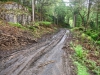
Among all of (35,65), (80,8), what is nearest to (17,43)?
(35,65)

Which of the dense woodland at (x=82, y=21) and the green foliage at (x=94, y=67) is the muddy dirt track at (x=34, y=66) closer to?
the dense woodland at (x=82, y=21)

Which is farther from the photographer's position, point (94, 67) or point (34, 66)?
point (94, 67)

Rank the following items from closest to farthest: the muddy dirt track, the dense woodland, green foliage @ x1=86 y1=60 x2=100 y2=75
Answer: the muddy dirt track
green foliage @ x1=86 y1=60 x2=100 y2=75
the dense woodland

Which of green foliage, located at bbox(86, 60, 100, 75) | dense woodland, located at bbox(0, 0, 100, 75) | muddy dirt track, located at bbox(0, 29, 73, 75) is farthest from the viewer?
dense woodland, located at bbox(0, 0, 100, 75)

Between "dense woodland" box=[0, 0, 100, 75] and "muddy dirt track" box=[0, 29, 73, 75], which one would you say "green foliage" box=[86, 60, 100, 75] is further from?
"muddy dirt track" box=[0, 29, 73, 75]

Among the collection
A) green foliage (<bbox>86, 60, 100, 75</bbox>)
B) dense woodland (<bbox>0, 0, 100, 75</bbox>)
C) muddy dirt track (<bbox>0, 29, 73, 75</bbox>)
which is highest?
dense woodland (<bbox>0, 0, 100, 75</bbox>)

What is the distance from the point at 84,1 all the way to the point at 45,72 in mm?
21834

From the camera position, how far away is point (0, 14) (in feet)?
65.7

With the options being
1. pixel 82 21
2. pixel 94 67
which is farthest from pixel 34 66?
pixel 82 21

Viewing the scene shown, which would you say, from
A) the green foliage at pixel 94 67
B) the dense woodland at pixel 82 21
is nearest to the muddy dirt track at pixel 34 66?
the dense woodland at pixel 82 21

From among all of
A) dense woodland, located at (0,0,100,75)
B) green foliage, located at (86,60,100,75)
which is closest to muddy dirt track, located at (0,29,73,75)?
dense woodland, located at (0,0,100,75)

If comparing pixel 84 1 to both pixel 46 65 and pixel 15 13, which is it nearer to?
pixel 15 13

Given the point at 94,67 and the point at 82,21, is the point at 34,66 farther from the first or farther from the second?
the point at 82,21

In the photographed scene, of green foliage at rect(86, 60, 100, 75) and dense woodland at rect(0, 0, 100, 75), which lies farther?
dense woodland at rect(0, 0, 100, 75)
